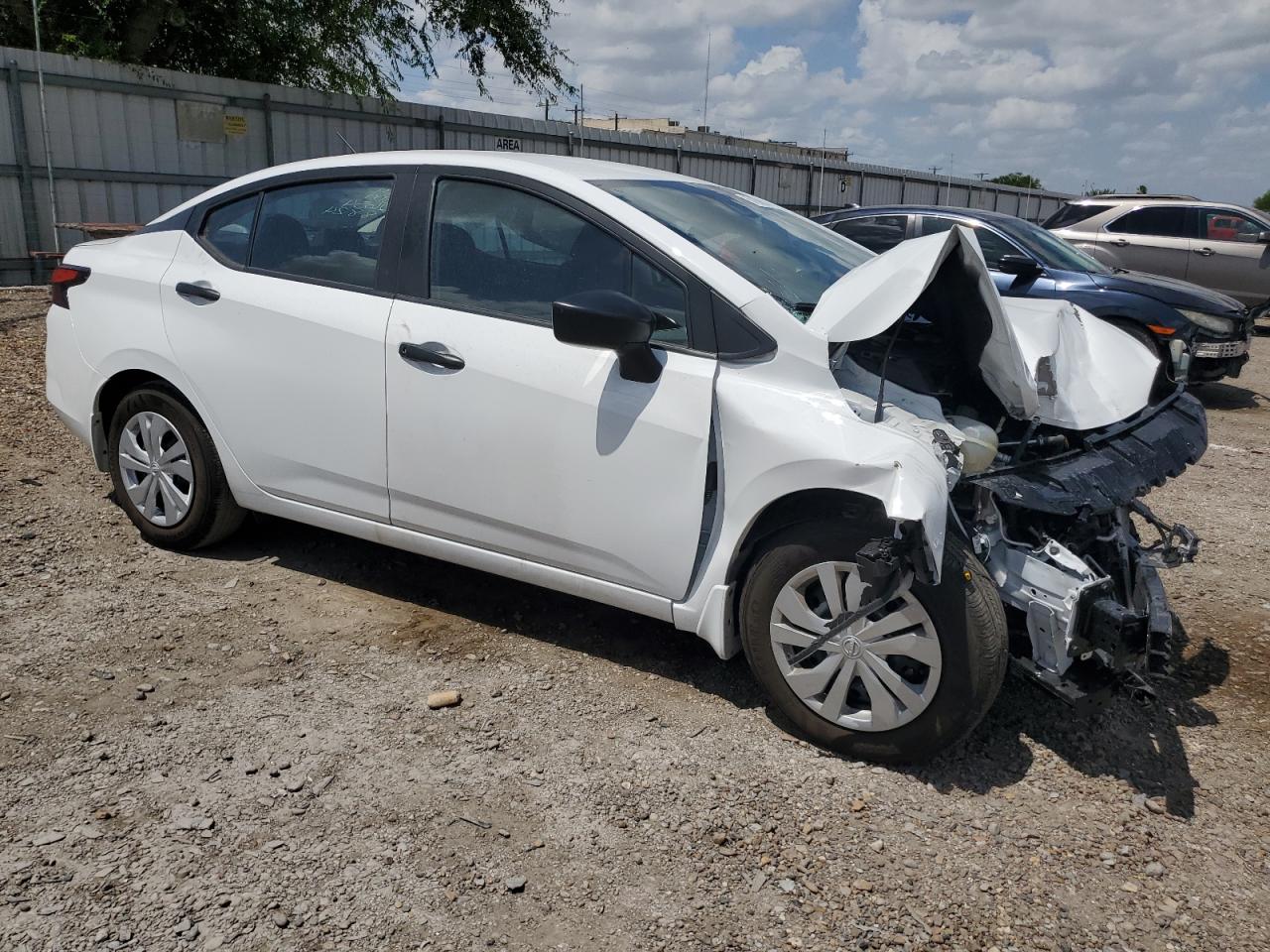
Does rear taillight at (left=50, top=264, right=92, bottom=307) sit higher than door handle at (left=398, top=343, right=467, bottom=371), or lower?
higher

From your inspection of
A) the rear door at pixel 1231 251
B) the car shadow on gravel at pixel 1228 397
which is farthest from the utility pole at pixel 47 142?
the rear door at pixel 1231 251

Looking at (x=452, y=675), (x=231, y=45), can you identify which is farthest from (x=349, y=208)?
(x=231, y=45)

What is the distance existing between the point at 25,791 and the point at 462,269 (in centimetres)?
210

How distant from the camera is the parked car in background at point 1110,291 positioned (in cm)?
840

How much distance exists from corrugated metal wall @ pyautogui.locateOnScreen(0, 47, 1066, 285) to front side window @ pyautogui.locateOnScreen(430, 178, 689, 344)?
30.9 feet

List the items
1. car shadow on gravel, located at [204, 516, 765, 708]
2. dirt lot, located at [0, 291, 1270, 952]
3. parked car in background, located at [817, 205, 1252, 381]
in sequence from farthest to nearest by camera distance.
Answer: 1. parked car in background, located at [817, 205, 1252, 381]
2. car shadow on gravel, located at [204, 516, 765, 708]
3. dirt lot, located at [0, 291, 1270, 952]

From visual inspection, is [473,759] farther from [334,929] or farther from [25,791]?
[25,791]

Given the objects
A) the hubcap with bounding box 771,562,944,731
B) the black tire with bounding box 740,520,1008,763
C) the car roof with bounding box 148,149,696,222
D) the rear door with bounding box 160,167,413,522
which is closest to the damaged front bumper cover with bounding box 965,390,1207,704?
the black tire with bounding box 740,520,1008,763

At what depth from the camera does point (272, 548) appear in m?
4.68

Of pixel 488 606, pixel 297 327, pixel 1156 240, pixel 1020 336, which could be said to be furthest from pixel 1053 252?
pixel 297 327

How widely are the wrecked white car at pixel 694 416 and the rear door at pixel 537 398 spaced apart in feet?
0.03

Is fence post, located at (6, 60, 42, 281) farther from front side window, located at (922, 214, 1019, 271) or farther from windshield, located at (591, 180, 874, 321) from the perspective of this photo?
windshield, located at (591, 180, 874, 321)

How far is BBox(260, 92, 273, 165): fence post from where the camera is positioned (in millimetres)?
13445

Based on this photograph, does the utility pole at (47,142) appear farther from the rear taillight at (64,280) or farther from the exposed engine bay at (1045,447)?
the exposed engine bay at (1045,447)
